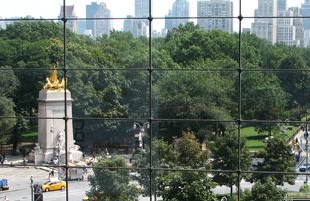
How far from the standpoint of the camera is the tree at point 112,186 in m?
4.48

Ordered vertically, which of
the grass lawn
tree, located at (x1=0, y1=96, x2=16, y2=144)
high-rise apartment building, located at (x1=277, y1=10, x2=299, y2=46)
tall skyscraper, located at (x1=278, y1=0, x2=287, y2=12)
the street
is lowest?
the street

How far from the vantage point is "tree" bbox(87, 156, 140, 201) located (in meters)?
4.48

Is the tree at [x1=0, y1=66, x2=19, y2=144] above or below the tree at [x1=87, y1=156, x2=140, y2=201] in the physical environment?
above

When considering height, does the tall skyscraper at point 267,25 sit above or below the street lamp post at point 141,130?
above

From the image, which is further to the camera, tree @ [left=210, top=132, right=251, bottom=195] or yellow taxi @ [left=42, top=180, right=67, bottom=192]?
yellow taxi @ [left=42, top=180, right=67, bottom=192]

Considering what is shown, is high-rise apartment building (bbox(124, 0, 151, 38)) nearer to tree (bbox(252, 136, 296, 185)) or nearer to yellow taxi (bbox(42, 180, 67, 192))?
yellow taxi (bbox(42, 180, 67, 192))

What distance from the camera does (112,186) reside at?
14.8 ft

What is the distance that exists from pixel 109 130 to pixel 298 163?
210 cm

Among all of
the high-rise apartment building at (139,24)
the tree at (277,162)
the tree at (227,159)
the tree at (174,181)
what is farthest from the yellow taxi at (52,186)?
the high-rise apartment building at (139,24)

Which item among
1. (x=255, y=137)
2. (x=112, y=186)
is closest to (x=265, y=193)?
(x=112, y=186)

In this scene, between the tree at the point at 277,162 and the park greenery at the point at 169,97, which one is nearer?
the tree at the point at 277,162

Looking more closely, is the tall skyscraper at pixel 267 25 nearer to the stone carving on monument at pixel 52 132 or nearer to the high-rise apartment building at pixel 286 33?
the high-rise apartment building at pixel 286 33

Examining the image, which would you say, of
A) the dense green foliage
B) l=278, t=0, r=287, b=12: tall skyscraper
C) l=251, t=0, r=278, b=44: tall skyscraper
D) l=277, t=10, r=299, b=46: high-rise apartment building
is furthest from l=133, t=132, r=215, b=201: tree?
l=277, t=10, r=299, b=46: high-rise apartment building

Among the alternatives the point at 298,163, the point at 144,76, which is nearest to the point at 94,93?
the point at 144,76
